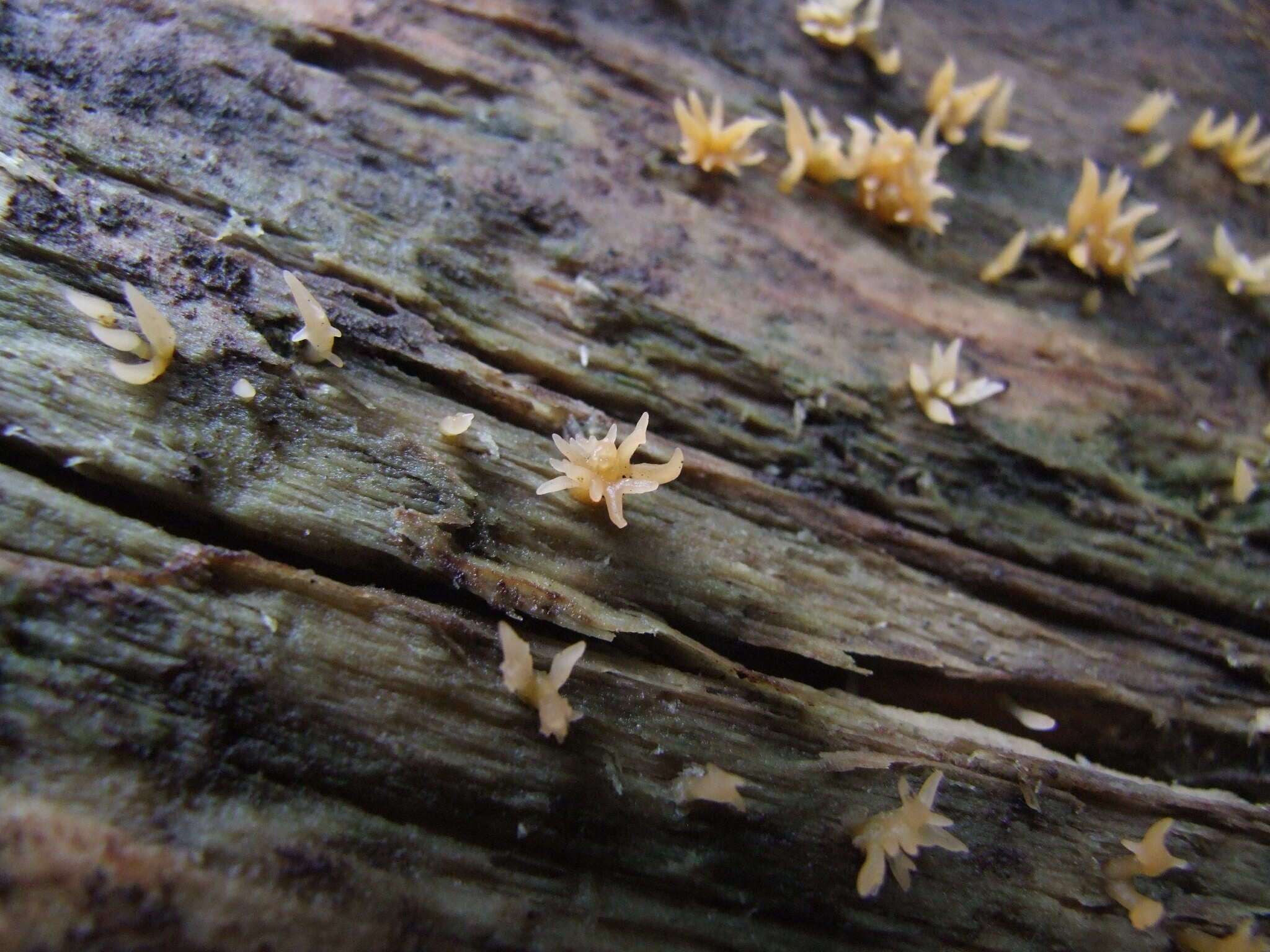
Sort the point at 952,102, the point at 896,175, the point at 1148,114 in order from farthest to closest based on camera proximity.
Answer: the point at 1148,114
the point at 952,102
the point at 896,175

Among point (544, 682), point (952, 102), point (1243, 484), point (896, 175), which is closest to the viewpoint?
point (544, 682)

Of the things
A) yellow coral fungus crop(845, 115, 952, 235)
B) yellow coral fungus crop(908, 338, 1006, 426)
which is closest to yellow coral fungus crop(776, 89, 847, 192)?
yellow coral fungus crop(845, 115, 952, 235)

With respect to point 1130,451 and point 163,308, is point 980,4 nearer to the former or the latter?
point 1130,451

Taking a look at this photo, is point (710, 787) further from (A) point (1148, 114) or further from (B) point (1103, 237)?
(A) point (1148, 114)

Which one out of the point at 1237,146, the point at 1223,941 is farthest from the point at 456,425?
the point at 1237,146

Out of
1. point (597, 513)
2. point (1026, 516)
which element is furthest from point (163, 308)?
point (1026, 516)

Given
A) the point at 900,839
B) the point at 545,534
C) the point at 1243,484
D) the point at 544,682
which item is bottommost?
the point at 900,839

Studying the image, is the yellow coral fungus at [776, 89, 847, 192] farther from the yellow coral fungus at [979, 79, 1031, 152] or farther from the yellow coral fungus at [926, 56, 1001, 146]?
the yellow coral fungus at [979, 79, 1031, 152]
